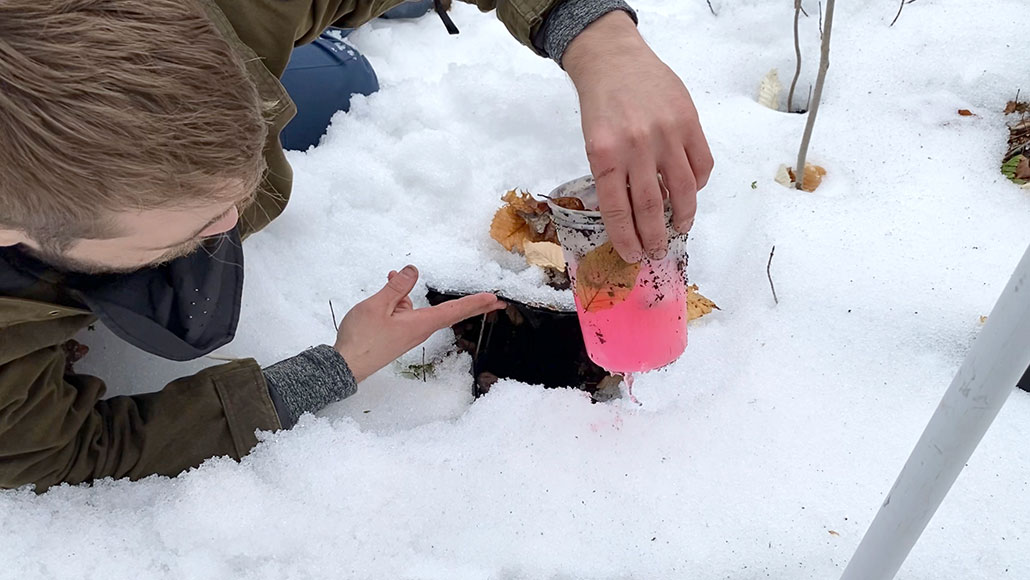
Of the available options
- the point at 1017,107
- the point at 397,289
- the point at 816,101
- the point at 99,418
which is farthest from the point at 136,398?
the point at 1017,107

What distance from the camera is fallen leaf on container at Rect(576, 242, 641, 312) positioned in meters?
1.08

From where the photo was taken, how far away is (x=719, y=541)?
110 cm

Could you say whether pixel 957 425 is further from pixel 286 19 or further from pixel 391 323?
pixel 286 19

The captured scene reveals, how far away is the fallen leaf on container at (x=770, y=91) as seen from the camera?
204 cm

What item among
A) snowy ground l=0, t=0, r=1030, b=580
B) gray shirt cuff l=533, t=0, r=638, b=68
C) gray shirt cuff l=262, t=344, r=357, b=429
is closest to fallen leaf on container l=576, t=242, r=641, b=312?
snowy ground l=0, t=0, r=1030, b=580

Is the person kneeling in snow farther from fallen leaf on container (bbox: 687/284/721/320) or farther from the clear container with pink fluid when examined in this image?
fallen leaf on container (bbox: 687/284/721/320)

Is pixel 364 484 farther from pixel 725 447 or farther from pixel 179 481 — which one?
pixel 725 447

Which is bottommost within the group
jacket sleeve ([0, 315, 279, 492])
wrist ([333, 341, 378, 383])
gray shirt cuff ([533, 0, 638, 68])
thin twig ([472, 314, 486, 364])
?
thin twig ([472, 314, 486, 364])

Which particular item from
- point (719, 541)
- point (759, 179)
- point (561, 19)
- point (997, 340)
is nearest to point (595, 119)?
point (561, 19)

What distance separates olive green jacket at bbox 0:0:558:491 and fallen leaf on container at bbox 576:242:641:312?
434mm

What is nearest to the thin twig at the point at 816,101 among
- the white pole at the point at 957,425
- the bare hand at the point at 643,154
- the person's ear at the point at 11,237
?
the bare hand at the point at 643,154

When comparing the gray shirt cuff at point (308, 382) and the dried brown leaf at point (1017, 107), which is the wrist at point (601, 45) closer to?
the gray shirt cuff at point (308, 382)

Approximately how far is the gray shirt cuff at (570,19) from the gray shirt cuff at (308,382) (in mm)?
650

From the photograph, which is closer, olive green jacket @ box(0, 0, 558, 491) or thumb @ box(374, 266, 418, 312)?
olive green jacket @ box(0, 0, 558, 491)
